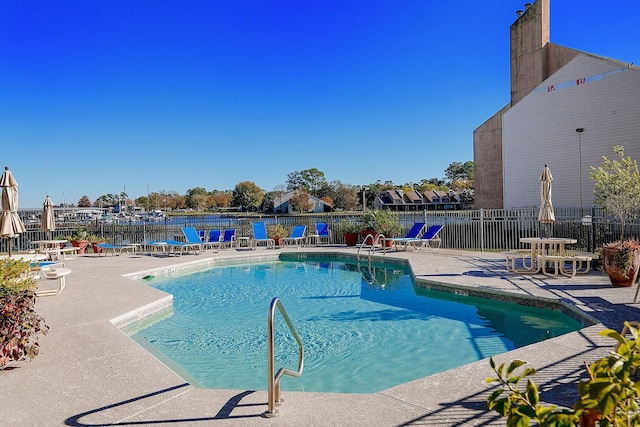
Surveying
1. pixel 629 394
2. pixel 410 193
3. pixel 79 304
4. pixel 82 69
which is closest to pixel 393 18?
pixel 82 69

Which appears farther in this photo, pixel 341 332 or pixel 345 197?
pixel 345 197

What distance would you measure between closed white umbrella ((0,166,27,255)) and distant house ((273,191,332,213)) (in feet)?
216

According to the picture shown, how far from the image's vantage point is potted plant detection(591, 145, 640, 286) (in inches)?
317

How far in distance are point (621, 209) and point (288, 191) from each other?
271ft

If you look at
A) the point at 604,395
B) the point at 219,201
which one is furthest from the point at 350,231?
the point at 219,201

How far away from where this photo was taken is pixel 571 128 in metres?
20.4

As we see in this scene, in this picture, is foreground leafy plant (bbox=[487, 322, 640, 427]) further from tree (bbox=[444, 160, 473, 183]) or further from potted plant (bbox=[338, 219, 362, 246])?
tree (bbox=[444, 160, 473, 183])

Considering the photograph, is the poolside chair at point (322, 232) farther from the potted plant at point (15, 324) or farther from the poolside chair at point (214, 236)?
the potted plant at point (15, 324)

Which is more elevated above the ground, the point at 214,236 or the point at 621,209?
the point at 621,209

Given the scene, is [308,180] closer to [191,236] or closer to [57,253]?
[191,236]

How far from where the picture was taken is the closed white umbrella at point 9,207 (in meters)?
9.05

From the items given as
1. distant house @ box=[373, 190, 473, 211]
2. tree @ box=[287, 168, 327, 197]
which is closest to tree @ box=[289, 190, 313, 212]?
distant house @ box=[373, 190, 473, 211]

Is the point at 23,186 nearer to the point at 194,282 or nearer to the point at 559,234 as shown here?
the point at 194,282

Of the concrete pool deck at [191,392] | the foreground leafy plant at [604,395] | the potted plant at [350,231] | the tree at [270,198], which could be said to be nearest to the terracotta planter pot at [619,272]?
the concrete pool deck at [191,392]
